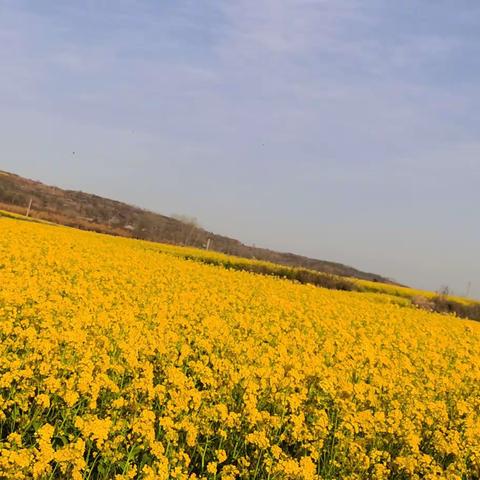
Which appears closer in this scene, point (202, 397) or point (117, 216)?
point (202, 397)

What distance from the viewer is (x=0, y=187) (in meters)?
129

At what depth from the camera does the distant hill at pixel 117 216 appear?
111m

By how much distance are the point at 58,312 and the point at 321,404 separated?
13.4 ft

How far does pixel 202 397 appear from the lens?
6000 mm

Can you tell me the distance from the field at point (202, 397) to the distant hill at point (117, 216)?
92.3 meters

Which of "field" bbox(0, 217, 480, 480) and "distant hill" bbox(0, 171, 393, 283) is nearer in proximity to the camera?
"field" bbox(0, 217, 480, 480)

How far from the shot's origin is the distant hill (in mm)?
111188

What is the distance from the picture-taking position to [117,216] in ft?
479

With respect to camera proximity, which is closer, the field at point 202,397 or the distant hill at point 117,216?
the field at point 202,397

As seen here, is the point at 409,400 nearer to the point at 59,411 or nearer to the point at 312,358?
the point at 312,358

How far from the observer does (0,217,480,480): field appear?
15.7ft

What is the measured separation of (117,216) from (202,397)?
473 ft

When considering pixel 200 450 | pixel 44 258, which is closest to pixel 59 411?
pixel 200 450

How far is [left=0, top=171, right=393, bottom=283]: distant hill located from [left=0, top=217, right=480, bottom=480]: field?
92.3m
